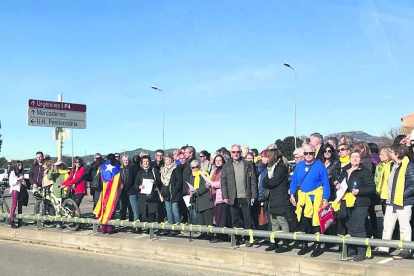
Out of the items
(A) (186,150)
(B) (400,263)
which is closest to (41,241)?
(A) (186,150)

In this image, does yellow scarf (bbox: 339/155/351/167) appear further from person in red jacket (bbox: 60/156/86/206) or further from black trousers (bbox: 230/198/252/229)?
person in red jacket (bbox: 60/156/86/206)

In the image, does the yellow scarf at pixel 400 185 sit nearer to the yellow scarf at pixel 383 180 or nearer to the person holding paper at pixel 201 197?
the yellow scarf at pixel 383 180

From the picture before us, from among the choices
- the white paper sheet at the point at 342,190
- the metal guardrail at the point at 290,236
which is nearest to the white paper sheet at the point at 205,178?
the metal guardrail at the point at 290,236

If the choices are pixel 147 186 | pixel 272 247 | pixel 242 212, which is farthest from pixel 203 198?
pixel 272 247

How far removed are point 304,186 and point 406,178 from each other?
1.59 m

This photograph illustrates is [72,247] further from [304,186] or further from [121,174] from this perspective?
[304,186]

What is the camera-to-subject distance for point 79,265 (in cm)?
800

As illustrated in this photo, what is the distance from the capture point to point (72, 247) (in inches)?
386

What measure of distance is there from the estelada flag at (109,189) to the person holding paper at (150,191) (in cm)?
49

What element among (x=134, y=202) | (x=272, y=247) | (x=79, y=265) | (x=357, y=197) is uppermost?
(x=357, y=197)

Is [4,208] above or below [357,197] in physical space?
below

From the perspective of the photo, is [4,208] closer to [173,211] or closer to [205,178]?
[173,211]

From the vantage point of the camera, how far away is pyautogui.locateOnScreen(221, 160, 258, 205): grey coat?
8.30 meters

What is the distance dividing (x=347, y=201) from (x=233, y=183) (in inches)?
85.4
